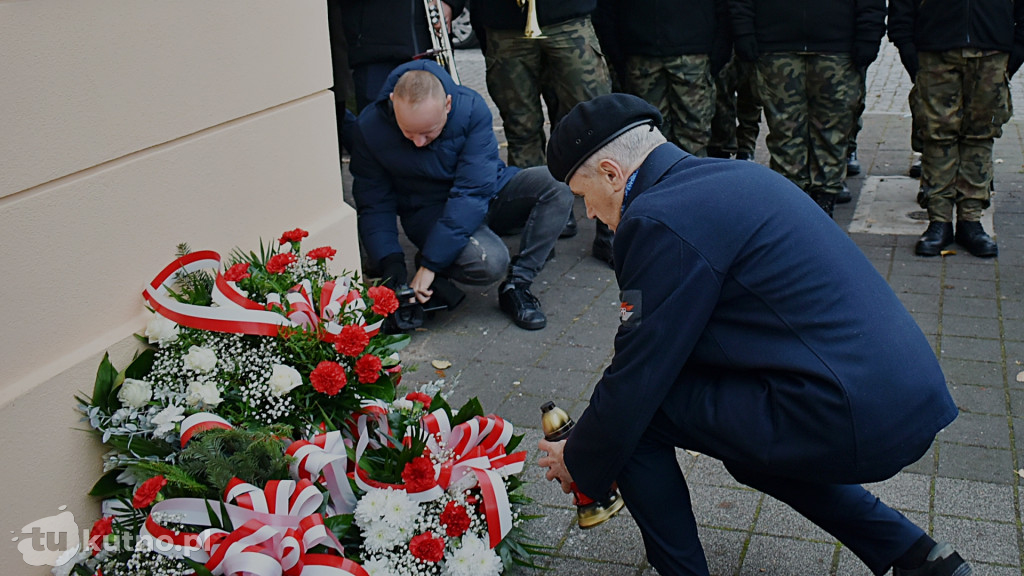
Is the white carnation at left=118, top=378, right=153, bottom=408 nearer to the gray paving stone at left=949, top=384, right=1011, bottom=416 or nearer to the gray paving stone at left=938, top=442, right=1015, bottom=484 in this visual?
the gray paving stone at left=938, top=442, right=1015, bottom=484

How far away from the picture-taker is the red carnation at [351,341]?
9.59ft

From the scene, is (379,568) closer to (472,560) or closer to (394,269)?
(472,560)

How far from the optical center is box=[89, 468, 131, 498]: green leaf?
9.18 ft

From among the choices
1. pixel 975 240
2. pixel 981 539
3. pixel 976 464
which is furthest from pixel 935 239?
pixel 981 539

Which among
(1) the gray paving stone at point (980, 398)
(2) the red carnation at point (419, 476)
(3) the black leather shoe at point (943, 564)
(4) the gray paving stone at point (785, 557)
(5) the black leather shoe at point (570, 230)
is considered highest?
(2) the red carnation at point (419, 476)

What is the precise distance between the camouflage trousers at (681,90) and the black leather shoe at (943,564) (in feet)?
12.4

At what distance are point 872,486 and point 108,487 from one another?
7.96ft

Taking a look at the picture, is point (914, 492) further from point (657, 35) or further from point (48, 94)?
point (657, 35)

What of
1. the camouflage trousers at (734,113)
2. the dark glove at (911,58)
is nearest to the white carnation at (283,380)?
the dark glove at (911,58)

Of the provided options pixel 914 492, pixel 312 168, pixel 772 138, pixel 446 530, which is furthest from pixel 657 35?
pixel 446 530

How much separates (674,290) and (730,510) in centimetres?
126

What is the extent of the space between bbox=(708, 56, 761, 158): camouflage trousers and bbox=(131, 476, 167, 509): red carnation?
17.2 feet

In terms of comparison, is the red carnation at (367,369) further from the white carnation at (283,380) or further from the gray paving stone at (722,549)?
the gray paving stone at (722,549)

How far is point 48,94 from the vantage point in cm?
258
